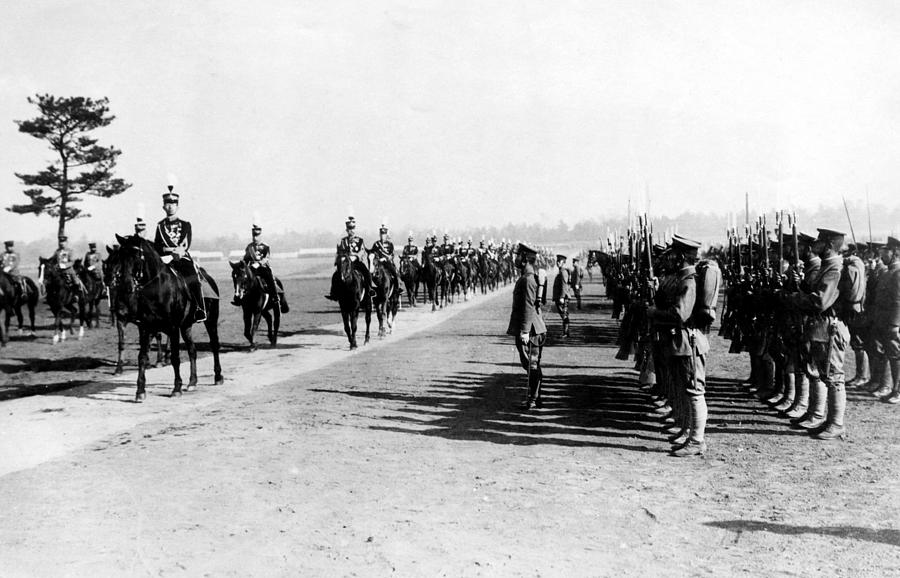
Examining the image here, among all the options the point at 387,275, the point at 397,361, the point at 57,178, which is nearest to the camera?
the point at 397,361

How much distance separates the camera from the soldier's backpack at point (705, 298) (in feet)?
22.9

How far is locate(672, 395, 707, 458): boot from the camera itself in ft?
22.2

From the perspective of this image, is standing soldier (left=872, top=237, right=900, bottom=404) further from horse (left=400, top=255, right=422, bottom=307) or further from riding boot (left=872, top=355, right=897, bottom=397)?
horse (left=400, top=255, right=422, bottom=307)

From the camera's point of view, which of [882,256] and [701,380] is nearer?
[701,380]

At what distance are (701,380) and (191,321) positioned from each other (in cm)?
744

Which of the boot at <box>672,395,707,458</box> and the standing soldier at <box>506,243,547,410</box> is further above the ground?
the standing soldier at <box>506,243,547,410</box>

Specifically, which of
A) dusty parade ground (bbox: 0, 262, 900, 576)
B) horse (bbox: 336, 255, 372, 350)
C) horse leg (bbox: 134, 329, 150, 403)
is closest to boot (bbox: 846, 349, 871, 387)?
dusty parade ground (bbox: 0, 262, 900, 576)

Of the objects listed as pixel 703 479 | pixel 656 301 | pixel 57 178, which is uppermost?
pixel 57 178

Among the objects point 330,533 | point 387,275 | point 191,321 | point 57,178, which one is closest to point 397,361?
point 191,321

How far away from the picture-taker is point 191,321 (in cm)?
1072

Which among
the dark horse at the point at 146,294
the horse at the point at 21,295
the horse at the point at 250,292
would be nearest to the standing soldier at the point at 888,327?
the dark horse at the point at 146,294

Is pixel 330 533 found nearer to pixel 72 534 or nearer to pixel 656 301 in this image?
pixel 72 534

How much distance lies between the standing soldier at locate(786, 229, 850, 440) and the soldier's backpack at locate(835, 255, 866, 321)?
87 cm

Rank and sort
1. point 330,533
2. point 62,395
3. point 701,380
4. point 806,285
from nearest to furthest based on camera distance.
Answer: point 330,533 < point 701,380 < point 806,285 < point 62,395
